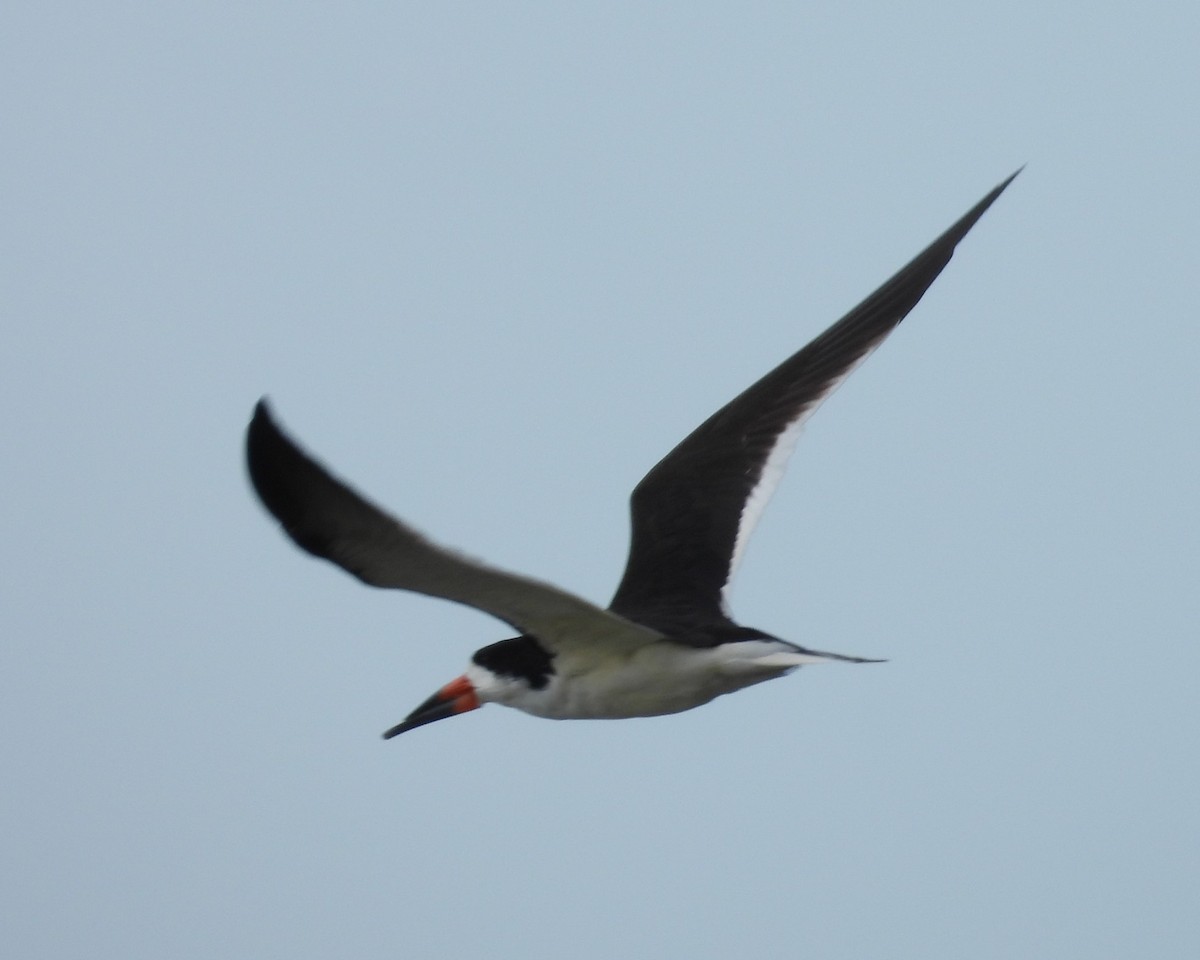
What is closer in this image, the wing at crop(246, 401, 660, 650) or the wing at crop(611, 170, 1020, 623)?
the wing at crop(246, 401, 660, 650)

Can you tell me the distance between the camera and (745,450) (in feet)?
30.6

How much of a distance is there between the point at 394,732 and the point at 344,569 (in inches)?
75.9

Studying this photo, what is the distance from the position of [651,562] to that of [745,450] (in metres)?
0.81

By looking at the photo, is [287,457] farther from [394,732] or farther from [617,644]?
[394,732]

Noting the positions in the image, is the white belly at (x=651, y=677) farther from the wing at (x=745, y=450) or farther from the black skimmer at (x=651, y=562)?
the wing at (x=745, y=450)

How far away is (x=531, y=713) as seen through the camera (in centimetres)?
780

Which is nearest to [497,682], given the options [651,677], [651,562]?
[651,677]

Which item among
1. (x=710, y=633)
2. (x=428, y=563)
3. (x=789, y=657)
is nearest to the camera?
(x=428, y=563)

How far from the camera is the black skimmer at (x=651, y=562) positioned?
6.12 metres

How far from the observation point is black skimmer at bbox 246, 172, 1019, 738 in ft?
20.1

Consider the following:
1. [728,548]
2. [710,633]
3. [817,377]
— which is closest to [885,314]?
[817,377]

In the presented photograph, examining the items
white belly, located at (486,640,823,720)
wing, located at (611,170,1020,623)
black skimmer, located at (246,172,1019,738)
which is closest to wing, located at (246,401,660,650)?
black skimmer, located at (246,172,1019,738)

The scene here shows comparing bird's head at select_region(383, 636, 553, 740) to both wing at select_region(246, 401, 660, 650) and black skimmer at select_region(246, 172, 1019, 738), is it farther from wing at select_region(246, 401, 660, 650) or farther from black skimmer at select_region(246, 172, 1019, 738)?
wing at select_region(246, 401, 660, 650)

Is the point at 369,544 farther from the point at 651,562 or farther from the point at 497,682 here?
the point at 651,562
